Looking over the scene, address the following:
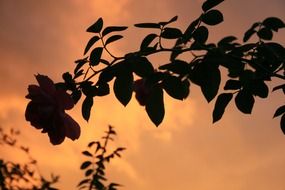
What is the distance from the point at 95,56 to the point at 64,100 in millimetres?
312

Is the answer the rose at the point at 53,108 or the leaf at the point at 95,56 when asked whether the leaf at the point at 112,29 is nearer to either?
the leaf at the point at 95,56

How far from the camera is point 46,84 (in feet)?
6.29

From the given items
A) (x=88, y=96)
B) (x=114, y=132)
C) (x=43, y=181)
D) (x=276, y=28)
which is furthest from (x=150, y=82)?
(x=43, y=181)

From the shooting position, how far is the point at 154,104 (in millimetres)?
1936

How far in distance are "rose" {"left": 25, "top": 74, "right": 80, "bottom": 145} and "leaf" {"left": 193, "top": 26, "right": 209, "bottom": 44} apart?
664 millimetres

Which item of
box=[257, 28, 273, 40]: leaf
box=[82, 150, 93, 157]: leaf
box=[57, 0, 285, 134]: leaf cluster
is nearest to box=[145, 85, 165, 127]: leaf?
box=[57, 0, 285, 134]: leaf cluster

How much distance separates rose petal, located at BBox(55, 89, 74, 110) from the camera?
1.90m

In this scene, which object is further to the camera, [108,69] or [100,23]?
[100,23]

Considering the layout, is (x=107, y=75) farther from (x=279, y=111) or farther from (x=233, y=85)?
(x=279, y=111)

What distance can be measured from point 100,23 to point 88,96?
0.39m

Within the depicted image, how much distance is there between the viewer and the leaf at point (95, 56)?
2.09 metres

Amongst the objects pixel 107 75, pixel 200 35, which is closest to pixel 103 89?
pixel 107 75

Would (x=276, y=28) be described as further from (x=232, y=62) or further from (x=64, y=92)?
(x=64, y=92)

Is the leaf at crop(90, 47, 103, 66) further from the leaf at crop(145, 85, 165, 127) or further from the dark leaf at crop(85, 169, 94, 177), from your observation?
the dark leaf at crop(85, 169, 94, 177)
